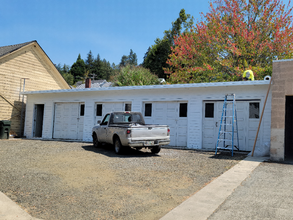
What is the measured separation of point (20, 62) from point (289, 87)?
18953mm

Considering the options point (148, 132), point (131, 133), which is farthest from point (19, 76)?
point (148, 132)

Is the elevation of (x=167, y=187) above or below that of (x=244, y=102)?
below

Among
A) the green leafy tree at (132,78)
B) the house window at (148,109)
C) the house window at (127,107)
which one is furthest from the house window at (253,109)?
the green leafy tree at (132,78)

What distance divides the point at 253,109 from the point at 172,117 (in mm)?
3996

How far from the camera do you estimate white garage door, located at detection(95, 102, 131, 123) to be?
589 inches

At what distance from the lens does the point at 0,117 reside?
61.2 ft

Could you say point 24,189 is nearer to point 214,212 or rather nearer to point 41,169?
point 41,169

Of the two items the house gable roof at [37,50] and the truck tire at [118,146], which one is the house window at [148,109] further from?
the house gable roof at [37,50]

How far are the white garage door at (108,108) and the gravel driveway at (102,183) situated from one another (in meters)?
5.83

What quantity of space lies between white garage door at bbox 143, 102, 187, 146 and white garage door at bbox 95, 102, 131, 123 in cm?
152

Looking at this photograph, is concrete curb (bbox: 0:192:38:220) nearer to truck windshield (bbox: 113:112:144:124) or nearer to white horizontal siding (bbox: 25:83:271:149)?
truck windshield (bbox: 113:112:144:124)

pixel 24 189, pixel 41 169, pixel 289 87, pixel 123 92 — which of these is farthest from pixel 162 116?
pixel 24 189

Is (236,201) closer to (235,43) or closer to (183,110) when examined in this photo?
(183,110)

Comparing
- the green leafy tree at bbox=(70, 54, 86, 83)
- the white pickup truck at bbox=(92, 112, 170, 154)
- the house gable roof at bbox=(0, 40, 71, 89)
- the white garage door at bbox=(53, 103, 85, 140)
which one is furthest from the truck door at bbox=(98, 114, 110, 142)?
the green leafy tree at bbox=(70, 54, 86, 83)
